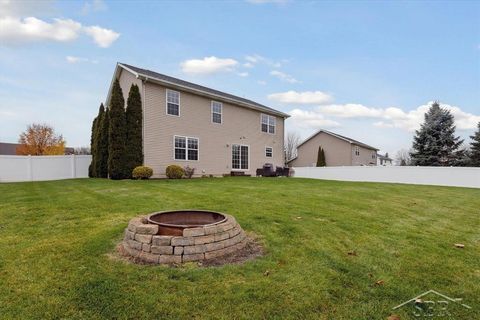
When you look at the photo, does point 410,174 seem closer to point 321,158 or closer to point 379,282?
point 321,158

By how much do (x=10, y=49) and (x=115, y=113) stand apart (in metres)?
4.98

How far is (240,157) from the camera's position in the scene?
70.5 ft

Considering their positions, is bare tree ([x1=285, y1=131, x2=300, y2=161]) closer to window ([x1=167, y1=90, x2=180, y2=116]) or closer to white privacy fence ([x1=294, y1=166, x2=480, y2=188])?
white privacy fence ([x1=294, y1=166, x2=480, y2=188])

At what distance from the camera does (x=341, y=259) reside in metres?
4.04

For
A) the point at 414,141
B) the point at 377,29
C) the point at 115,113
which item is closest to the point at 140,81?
the point at 115,113

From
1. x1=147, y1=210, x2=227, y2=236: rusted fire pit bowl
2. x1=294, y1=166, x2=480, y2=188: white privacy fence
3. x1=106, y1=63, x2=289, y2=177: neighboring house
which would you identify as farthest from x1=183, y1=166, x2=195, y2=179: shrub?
x1=147, y1=210, x2=227, y2=236: rusted fire pit bowl

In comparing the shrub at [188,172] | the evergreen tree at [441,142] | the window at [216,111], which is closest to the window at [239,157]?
the window at [216,111]

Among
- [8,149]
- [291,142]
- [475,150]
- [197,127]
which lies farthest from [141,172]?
[291,142]

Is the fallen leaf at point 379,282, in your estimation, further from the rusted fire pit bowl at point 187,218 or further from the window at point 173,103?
the window at point 173,103

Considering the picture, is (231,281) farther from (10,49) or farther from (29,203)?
(10,49)

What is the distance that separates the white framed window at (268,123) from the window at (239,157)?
9.74 feet

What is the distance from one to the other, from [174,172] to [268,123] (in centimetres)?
1069

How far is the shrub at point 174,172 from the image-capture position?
52.6 ft

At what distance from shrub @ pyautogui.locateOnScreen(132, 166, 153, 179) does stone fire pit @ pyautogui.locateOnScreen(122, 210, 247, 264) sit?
1108cm
